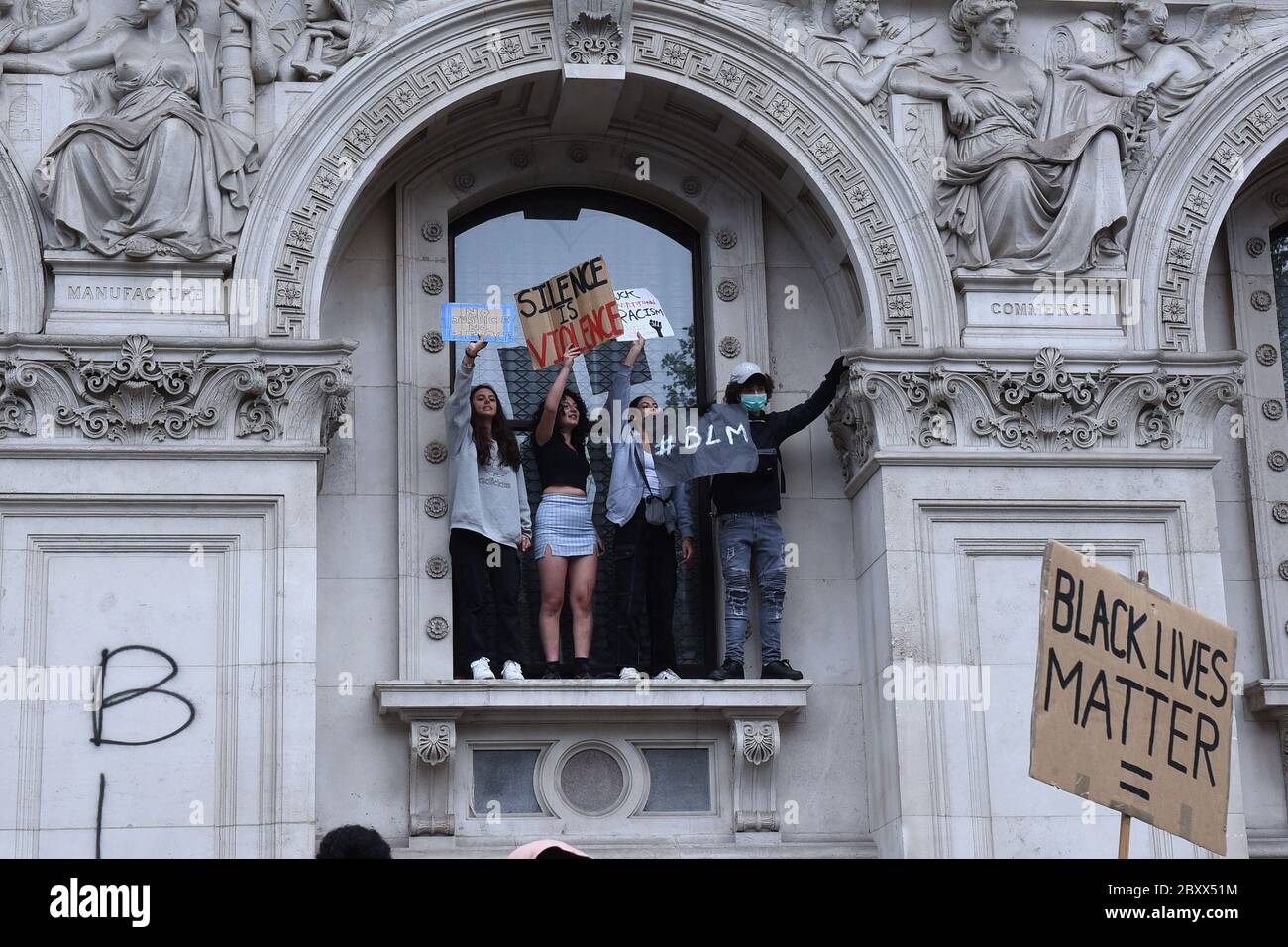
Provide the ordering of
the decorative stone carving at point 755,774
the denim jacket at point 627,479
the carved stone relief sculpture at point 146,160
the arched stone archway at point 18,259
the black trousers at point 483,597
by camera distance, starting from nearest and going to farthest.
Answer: the arched stone archway at point 18,259 → the carved stone relief sculpture at point 146,160 → the decorative stone carving at point 755,774 → the black trousers at point 483,597 → the denim jacket at point 627,479

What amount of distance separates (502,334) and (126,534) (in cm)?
329

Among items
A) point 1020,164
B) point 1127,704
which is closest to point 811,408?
point 1020,164

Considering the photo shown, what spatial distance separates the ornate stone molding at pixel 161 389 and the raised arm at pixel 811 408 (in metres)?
3.62

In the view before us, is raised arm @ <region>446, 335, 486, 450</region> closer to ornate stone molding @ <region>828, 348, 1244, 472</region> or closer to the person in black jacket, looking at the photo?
the person in black jacket

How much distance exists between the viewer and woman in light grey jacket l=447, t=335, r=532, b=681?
1802cm

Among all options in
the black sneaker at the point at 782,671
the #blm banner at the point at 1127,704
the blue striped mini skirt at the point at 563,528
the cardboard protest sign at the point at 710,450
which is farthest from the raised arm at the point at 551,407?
the #blm banner at the point at 1127,704

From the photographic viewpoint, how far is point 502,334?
17.9 metres

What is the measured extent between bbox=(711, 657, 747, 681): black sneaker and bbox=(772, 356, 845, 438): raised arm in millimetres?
1898

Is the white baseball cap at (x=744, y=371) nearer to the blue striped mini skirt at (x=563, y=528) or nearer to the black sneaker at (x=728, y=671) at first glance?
the blue striped mini skirt at (x=563, y=528)

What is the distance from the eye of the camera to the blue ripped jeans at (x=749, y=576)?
59.9 feet

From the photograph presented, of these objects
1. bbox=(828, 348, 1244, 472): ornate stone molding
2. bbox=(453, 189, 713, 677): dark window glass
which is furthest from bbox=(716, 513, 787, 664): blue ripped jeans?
bbox=(828, 348, 1244, 472): ornate stone molding

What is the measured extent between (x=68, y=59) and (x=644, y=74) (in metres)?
4.59

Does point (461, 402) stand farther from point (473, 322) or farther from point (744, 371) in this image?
point (744, 371)
